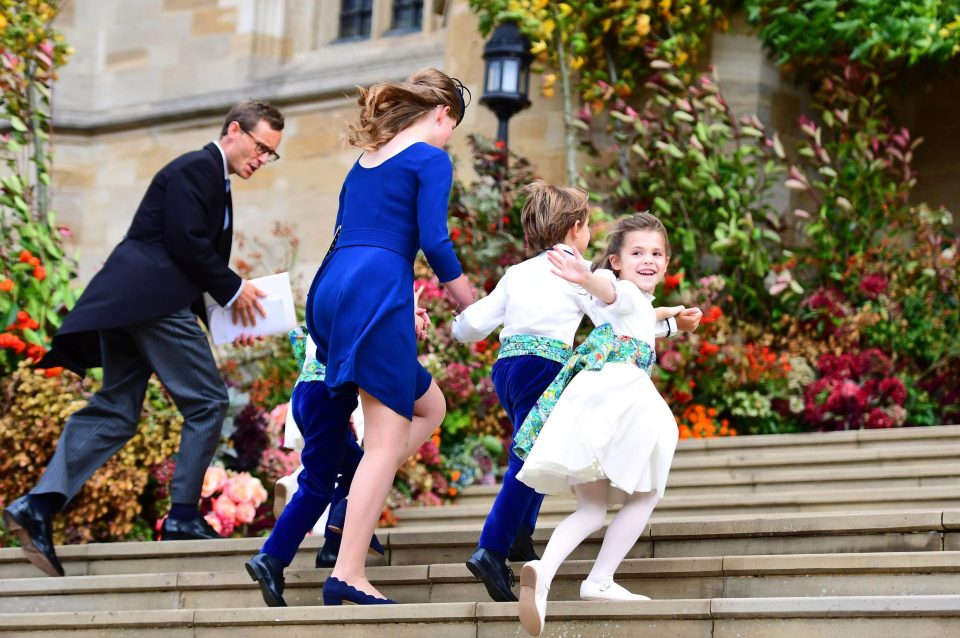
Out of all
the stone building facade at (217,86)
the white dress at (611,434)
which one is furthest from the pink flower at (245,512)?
the stone building facade at (217,86)

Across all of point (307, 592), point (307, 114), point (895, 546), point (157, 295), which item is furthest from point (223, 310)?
point (307, 114)

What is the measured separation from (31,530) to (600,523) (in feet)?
7.93

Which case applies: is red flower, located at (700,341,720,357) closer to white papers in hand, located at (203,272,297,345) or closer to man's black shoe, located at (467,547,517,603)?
white papers in hand, located at (203,272,297,345)

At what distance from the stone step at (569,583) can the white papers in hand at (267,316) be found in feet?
3.32

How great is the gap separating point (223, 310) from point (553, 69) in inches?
195

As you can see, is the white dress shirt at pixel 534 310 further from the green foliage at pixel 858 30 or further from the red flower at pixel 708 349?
the green foliage at pixel 858 30

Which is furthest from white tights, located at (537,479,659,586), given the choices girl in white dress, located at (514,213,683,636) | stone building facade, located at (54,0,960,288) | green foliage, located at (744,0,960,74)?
stone building facade, located at (54,0,960,288)

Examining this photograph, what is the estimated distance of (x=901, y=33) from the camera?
888 centimetres

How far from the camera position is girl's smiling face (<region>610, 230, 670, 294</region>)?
15.2ft

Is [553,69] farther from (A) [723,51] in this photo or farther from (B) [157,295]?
(B) [157,295]

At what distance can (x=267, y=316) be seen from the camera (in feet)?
19.2

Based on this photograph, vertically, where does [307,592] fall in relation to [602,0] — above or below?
below

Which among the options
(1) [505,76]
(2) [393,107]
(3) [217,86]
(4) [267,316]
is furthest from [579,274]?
(3) [217,86]

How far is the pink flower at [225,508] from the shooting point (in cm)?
677
